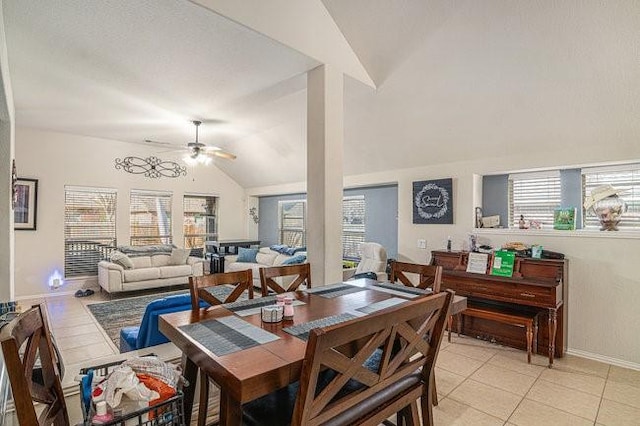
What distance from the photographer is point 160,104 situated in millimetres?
4176

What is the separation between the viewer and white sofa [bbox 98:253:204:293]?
18.5 feet

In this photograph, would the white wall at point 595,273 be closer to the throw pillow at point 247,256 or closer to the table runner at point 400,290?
the table runner at point 400,290

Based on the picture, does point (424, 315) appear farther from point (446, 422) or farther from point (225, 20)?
point (225, 20)

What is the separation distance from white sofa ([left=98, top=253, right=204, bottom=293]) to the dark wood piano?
4026 mm

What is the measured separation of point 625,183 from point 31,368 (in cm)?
470

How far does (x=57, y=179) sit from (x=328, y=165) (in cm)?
563

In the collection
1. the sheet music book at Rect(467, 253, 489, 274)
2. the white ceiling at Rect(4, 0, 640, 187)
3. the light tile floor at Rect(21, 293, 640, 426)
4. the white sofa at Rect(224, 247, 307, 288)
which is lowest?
the light tile floor at Rect(21, 293, 640, 426)

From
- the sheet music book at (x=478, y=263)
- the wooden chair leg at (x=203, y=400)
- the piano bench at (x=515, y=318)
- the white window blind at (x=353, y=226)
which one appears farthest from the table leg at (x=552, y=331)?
the white window blind at (x=353, y=226)

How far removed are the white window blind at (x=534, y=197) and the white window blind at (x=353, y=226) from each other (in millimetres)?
2544

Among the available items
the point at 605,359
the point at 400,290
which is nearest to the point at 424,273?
the point at 400,290

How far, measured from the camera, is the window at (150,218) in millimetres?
6941

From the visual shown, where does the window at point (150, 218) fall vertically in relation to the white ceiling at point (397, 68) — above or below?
below

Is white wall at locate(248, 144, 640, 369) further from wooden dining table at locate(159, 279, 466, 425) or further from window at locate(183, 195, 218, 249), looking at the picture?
window at locate(183, 195, 218, 249)

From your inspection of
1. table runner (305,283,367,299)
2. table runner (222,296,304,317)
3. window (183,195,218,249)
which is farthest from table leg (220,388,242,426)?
window (183,195,218,249)
